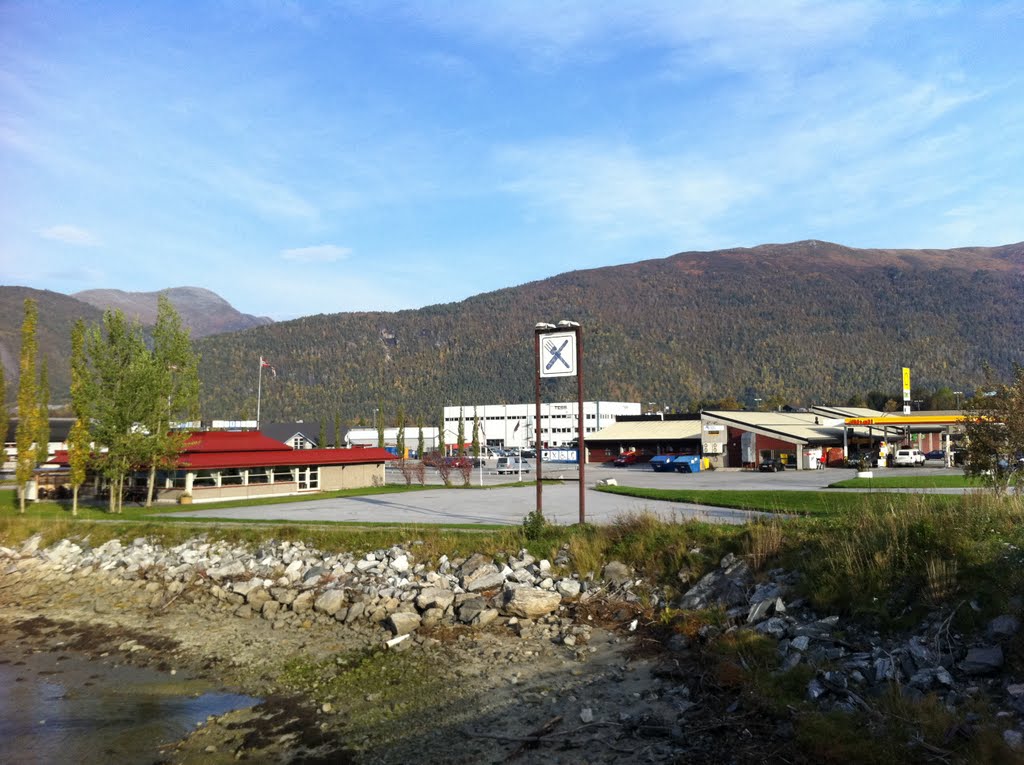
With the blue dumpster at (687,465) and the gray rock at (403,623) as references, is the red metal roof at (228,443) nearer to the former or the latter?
the gray rock at (403,623)

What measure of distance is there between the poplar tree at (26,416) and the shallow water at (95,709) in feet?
70.2

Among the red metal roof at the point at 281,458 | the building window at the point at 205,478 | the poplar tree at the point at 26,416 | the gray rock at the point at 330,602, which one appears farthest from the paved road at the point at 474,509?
the poplar tree at the point at 26,416

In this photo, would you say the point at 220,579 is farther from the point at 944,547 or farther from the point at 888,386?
the point at 888,386

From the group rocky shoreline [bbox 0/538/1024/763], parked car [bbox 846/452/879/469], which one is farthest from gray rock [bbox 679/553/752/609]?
parked car [bbox 846/452/879/469]

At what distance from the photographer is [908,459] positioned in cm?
5459

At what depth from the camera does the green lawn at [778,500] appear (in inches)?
815

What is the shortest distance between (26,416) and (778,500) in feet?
108

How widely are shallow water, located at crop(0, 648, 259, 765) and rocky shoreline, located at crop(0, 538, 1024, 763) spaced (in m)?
0.52

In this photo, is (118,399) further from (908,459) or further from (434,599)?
(908,459)

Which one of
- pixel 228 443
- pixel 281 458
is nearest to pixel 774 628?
pixel 281 458

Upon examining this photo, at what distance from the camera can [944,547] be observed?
1196 centimetres

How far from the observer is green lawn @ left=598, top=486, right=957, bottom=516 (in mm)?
20703

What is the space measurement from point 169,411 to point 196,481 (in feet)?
16.0

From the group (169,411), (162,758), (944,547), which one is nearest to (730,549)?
(944,547)
